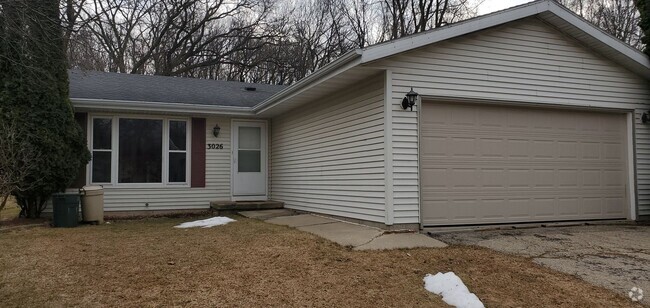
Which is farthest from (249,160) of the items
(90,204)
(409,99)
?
(409,99)

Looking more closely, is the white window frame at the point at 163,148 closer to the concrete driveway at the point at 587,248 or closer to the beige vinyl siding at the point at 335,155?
the beige vinyl siding at the point at 335,155

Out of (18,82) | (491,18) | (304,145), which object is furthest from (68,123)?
(491,18)

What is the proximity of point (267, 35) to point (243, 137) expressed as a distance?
14.6m

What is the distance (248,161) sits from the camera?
11508 millimetres

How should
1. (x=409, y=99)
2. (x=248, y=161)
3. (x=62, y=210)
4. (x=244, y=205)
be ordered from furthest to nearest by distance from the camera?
(x=248, y=161)
(x=244, y=205)
(x=62, y=210)
(x=409, y=99)

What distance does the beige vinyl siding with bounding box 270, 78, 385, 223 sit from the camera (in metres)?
7.16

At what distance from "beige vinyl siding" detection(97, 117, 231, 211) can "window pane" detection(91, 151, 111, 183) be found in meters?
0.24

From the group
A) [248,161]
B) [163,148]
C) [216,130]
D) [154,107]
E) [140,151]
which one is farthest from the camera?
[248,161]

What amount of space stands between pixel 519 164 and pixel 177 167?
752 cm


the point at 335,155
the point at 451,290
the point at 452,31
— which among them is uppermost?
the point at 452,31

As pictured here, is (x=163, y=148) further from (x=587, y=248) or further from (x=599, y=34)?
(x=599, y=34)

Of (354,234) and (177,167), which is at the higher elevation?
(177,167)

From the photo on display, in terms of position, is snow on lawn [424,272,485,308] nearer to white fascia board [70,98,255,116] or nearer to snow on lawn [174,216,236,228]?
snow on lawn [174,216,236,228]

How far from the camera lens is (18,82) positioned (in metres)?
8.29
